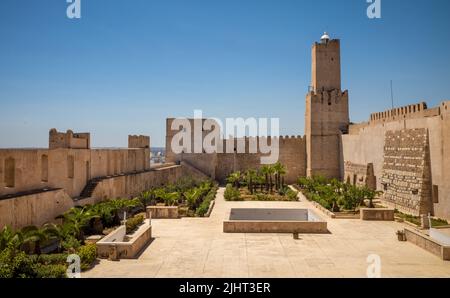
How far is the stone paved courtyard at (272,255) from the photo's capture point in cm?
895

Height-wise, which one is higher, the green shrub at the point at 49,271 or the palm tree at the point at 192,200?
the palm tree at the point at 192,200

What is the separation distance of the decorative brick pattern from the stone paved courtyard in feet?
9.21

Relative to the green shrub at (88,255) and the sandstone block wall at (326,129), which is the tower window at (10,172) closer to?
the green shrub at (88,255)

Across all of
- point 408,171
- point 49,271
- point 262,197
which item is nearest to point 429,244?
point 408,171

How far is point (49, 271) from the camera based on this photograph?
325 inches

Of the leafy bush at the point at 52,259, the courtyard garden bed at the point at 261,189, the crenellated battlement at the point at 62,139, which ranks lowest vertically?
the leafy bush at the point at 52,259

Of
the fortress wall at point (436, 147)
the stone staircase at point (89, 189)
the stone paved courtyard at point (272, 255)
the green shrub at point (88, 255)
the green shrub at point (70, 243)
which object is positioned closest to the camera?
the stone paved courtyard at point (272, 255)

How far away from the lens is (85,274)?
8.77m

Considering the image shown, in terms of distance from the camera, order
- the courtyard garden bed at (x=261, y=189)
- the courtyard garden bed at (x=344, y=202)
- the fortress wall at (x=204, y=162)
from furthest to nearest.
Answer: the fortress wall at (x=204, y=162) < the courtyard garden bed at (x=261, y=189) < the courtyard garden bed at (x=344, y=202)

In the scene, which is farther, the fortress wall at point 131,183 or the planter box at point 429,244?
the fortress wall at point 131,183

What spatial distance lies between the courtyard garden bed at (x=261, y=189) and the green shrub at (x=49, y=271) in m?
13.4

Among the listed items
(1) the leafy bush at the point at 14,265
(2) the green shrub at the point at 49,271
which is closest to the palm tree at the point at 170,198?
(2) the green shrub at the point at 49,271

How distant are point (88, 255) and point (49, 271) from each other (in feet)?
4.47
